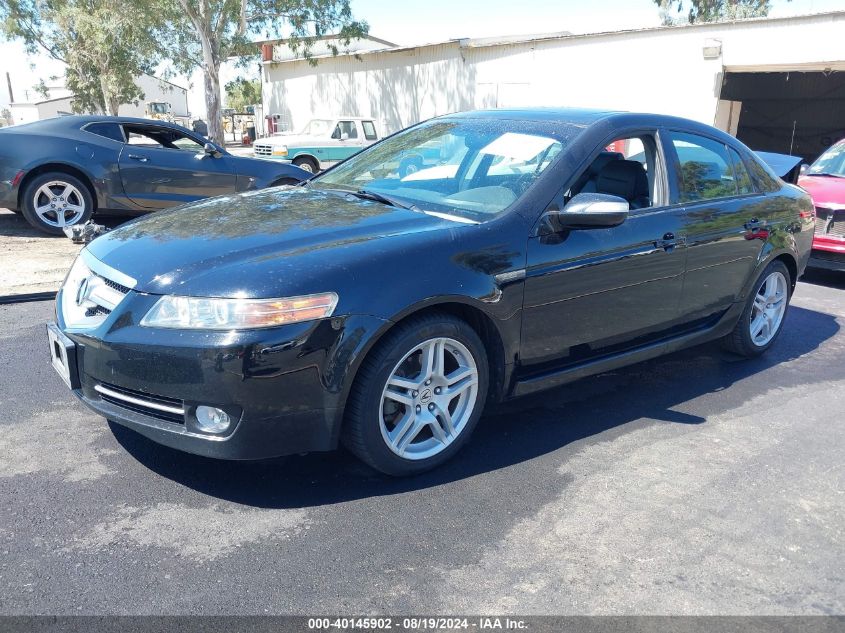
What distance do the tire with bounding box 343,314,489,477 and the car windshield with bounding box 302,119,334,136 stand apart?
16832 millimetres

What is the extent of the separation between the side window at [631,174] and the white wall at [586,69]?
1295cm

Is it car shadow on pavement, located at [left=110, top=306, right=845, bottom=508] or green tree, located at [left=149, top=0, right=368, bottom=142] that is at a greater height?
green tree, located at [left=149, top=0, right=368, bottom=142]

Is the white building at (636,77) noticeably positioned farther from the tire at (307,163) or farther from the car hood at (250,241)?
the car hood at (250,241)

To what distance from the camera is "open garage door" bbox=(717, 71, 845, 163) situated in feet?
73.2

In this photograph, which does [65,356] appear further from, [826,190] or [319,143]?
[319,143]

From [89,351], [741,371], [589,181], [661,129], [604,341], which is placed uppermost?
[661,129]

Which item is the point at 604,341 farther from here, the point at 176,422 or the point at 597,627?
the point at 176,422

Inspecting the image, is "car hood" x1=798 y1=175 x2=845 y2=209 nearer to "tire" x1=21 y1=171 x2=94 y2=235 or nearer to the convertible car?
the convertible car

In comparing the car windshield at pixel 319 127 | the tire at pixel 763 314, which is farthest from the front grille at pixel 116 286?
the car windshield at pixel 319 127

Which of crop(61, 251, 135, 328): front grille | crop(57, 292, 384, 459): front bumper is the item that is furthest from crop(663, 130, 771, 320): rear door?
crop(61, 251, 135, 328): front grille

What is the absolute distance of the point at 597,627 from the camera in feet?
7.79

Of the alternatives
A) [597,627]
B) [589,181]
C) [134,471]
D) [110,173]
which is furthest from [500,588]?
[110,173]

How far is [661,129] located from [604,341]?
1.34 meters

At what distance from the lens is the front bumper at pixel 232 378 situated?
8.80 ft
